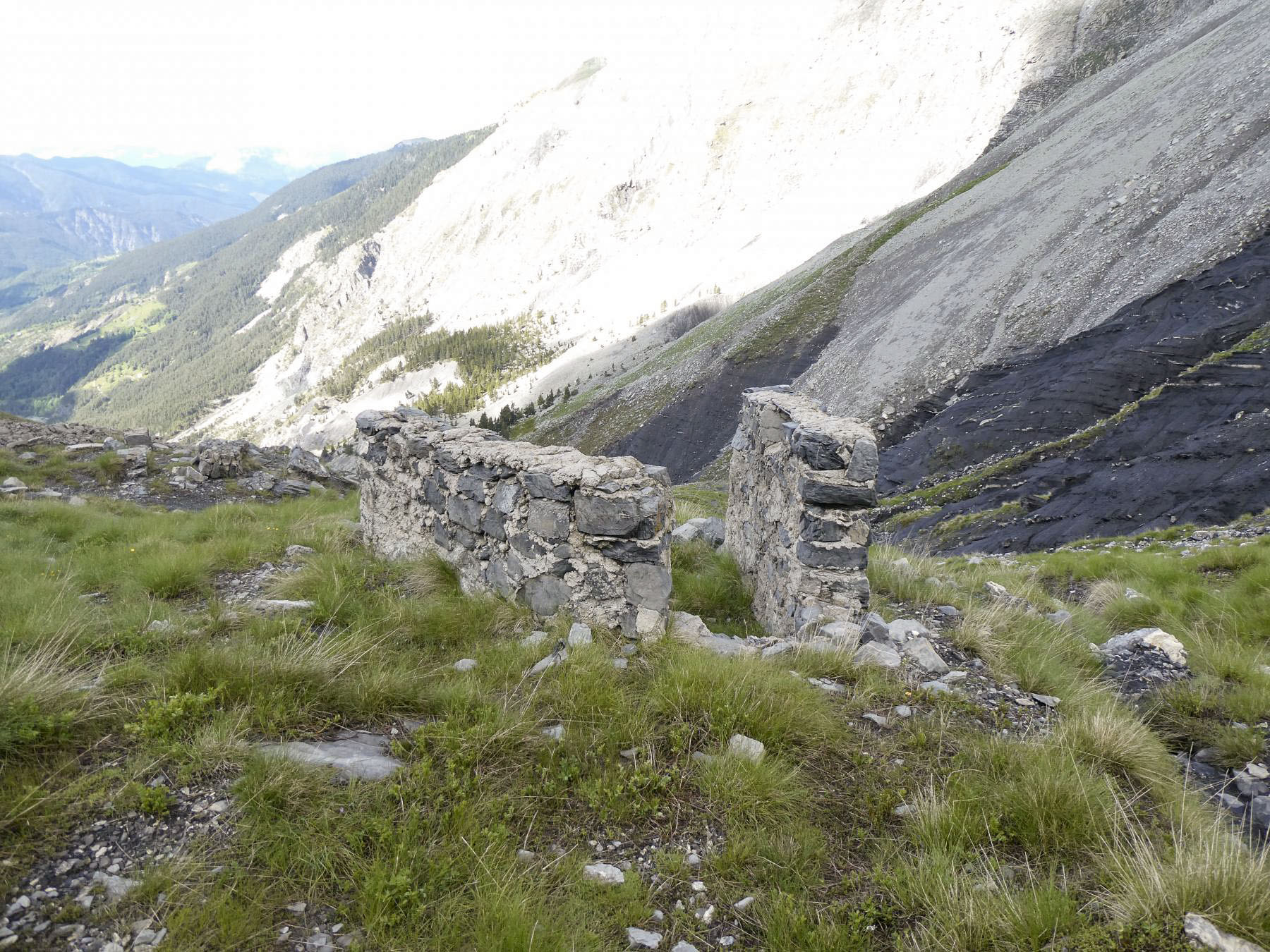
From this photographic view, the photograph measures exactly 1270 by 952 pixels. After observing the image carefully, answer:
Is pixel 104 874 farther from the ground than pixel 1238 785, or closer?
farther from the ground

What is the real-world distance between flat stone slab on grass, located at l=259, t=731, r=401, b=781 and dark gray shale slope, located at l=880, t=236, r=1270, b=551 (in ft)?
59.6

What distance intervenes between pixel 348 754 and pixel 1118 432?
24980 millimetres

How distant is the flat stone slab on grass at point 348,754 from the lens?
3387mm

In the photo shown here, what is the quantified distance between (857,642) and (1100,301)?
30.7m

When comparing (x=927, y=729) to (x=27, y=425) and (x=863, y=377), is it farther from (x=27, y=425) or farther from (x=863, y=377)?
(x=863, y=377)

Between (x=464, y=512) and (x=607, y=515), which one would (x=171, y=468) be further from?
(x=607, y=515)

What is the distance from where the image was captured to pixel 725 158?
387 ft

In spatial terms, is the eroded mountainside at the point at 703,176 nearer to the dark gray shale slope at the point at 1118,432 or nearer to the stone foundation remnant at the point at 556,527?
the dark gray shale slope at the point at 1118,432

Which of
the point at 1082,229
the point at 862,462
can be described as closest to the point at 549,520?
the point at 862,462

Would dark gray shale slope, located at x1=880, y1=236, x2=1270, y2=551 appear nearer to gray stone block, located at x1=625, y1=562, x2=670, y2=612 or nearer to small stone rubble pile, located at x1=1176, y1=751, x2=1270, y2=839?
small stone rubble pile, located at x1=1176, y1=751, x2=1270, y2=839

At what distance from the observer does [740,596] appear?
28.4 feet

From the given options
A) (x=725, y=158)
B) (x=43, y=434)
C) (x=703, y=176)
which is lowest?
(x=43, y=434)

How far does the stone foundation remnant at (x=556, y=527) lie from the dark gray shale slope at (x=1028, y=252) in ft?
90.5

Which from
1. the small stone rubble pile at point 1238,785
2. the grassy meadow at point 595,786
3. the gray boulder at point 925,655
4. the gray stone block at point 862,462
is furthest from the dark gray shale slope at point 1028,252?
the grassy meadow at point 595,786
